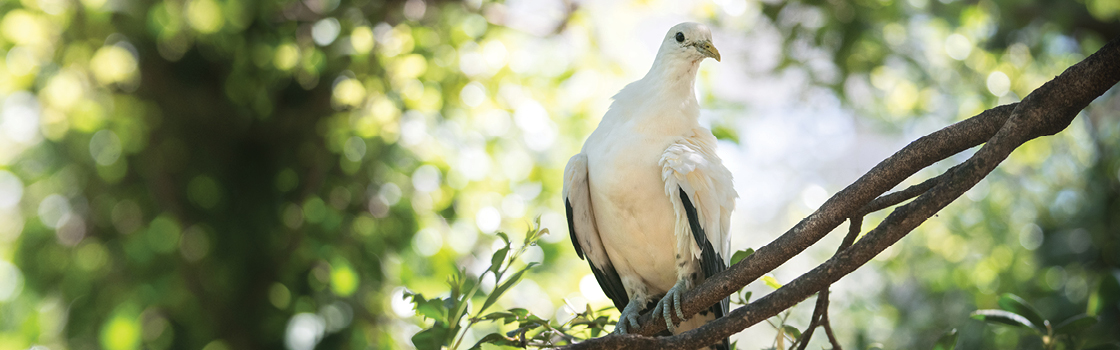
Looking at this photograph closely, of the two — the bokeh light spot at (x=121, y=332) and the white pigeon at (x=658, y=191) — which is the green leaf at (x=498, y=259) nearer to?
the white pigeon at (x=658, y=191)

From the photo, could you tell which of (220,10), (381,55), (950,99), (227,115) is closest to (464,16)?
(381,55)

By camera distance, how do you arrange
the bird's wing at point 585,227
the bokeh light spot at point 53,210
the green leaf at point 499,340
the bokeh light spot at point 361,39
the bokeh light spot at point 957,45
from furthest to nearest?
the bokeh light spot at point 957,45
the bokeh light spot at point 53,210
the bokeh light spot at point 361,39
the bird's wing at point 585,227
the green leaf at point 499,340

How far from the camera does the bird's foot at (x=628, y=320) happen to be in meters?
1.93

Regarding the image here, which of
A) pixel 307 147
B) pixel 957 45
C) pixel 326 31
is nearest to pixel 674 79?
pixel 326 31

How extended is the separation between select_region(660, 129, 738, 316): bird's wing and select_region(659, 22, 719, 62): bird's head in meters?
0.30

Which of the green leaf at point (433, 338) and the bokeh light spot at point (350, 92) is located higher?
the bokeh light spot at point (350, 92)

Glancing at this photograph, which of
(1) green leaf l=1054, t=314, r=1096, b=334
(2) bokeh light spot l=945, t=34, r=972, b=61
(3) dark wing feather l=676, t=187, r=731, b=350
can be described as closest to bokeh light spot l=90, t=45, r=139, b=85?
(3) dark wing feather l=676, t=187, r=731, b=350

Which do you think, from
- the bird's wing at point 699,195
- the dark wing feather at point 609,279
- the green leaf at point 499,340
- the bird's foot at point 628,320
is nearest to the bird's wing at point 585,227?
the dark wing feather at point 609,279

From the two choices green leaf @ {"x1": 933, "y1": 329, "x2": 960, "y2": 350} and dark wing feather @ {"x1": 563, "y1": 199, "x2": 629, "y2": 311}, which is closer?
green leaf @ {"x1": 933, "y1": 329, "x2": 960, "y2": 350}

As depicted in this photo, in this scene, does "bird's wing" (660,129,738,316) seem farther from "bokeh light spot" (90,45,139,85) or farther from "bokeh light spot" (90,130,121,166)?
"bokeh light spot" (90,130,121,166)

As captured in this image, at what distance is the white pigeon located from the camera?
1.91m

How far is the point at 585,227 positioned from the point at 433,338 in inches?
38.3

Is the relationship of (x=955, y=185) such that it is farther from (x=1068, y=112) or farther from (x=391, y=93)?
(x=391, y=93)

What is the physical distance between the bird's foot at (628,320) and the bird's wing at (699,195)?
26 cm
